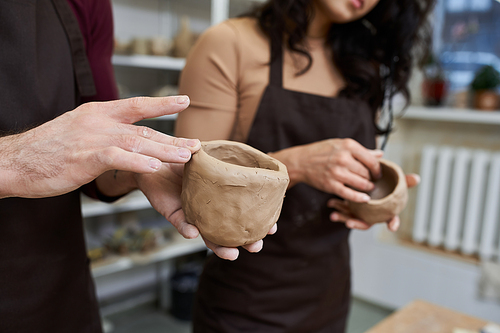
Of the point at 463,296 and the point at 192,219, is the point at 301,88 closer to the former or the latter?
the point at 192,219

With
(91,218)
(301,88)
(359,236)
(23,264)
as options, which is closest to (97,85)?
(23,264)

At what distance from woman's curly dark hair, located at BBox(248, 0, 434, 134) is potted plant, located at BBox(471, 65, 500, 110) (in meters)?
1.52

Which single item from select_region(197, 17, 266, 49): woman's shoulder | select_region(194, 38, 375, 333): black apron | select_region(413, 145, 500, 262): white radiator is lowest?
select_region(413, 145, 500, 262): white radiator

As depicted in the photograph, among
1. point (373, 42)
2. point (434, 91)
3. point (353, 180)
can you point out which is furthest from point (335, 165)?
point (434, 91)

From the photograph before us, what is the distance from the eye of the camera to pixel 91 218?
2.68 m

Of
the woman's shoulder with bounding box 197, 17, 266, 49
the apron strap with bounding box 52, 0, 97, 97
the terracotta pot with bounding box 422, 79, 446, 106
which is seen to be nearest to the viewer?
the apron strap with bounding box 52, 0, 97, 97

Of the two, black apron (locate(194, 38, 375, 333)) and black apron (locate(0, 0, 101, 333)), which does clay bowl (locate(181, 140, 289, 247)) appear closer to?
black apron (locate(0, 0, 101, 333))

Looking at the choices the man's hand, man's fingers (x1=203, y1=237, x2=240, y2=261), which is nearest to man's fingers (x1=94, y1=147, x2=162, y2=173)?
the man's hand

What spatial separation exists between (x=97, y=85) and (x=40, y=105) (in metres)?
0.23

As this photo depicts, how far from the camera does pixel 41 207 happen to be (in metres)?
0.78

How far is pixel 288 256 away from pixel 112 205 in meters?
1.52

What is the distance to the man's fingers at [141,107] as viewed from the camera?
0.54 m

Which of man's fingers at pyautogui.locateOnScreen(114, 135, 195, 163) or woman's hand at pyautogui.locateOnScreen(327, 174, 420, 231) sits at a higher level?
man's fingers at pyautogui.locateOnScreen(114, 135, 195, 163)

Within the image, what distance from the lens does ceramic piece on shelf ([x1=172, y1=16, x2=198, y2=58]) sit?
95.0 inches
